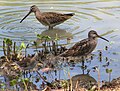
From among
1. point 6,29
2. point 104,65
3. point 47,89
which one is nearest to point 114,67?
point 104,65

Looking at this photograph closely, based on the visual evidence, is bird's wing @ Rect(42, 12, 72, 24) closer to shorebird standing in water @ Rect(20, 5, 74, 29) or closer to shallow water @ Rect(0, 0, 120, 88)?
shorebird standing in water @ Rect(20, 5, 74, 29)

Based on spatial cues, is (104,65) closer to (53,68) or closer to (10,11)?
(53,68)

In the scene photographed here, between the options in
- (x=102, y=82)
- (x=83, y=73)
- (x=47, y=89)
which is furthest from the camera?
(x=83, y=73)

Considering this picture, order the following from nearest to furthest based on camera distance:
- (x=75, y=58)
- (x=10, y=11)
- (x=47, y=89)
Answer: (x=47, y=89) < (x=75, y=58) < (x=10, y=11)

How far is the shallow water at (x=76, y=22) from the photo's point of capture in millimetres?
11541

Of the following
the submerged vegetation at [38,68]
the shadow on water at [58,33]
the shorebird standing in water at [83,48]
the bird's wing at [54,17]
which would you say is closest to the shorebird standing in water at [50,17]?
the bird's wing at [54,17]

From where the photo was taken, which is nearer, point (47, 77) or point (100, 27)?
point (47, 77)

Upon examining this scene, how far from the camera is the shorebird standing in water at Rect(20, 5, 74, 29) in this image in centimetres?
1369

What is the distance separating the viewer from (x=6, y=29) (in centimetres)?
1309

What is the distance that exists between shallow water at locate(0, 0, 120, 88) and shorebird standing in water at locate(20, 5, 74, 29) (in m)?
0.16

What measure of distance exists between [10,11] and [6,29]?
1.78 metres

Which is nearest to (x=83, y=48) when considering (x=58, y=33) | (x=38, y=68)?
(x=38, y=68)

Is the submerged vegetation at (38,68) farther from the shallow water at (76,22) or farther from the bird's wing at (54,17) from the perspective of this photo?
the bird's wing at (54,17)

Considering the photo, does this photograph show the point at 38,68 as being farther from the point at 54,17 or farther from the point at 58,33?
the point at 54,17
